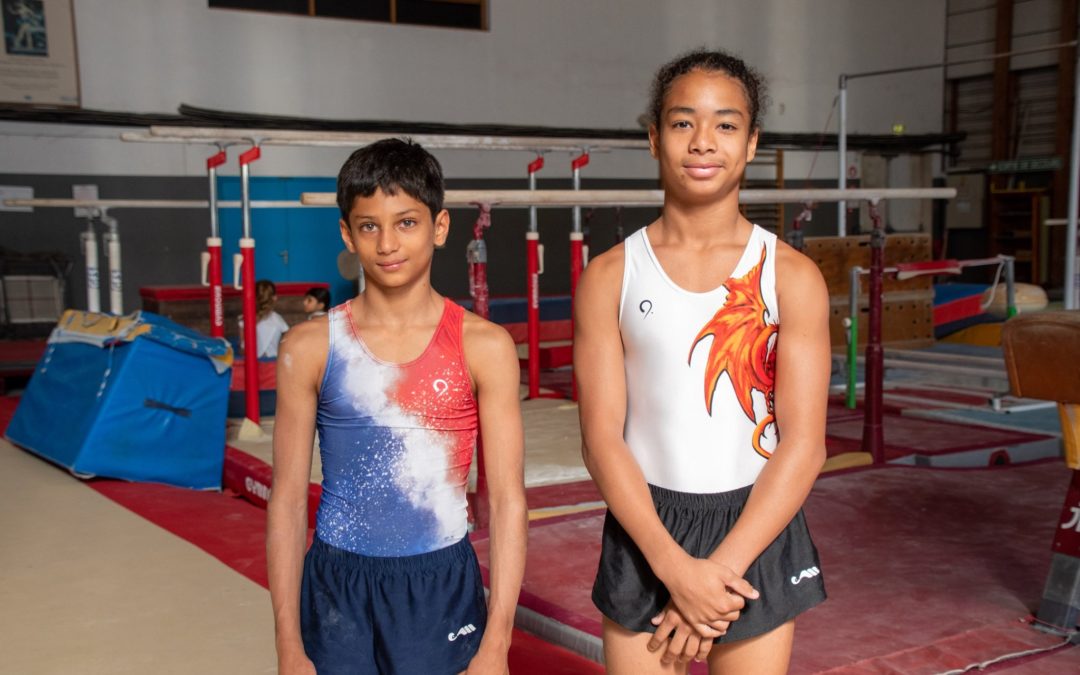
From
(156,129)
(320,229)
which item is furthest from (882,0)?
(156,129)

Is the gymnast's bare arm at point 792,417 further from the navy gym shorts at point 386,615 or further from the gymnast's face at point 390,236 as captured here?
the gymnast's face at point 390,236

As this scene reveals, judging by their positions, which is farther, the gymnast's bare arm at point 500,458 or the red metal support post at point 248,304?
the red metal support post at point 248,304

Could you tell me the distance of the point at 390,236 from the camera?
5.19 feet

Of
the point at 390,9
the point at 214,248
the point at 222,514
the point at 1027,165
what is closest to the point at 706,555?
the point at 222,514

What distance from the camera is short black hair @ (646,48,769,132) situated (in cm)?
158

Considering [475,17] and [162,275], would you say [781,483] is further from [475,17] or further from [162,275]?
[475,17]

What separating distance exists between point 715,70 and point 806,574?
2.63 ft

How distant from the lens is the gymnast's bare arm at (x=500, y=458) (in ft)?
5.11

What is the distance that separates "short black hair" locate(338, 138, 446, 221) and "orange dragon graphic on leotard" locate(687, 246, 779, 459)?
19.1 inches

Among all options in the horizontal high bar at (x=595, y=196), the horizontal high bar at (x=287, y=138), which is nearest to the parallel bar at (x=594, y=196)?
the horizontal high bar at (x=595, y=196)

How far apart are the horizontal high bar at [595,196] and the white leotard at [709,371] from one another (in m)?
2.32

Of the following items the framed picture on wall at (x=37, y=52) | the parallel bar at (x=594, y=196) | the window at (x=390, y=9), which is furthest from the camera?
the window at (x=390, y=9)

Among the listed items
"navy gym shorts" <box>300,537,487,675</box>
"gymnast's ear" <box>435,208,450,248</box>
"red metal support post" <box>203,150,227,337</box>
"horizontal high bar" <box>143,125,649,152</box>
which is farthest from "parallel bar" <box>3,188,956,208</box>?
"navy gym shorts" <box>300,537,487,675</box>

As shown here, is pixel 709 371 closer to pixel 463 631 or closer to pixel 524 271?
pixel 463 631
